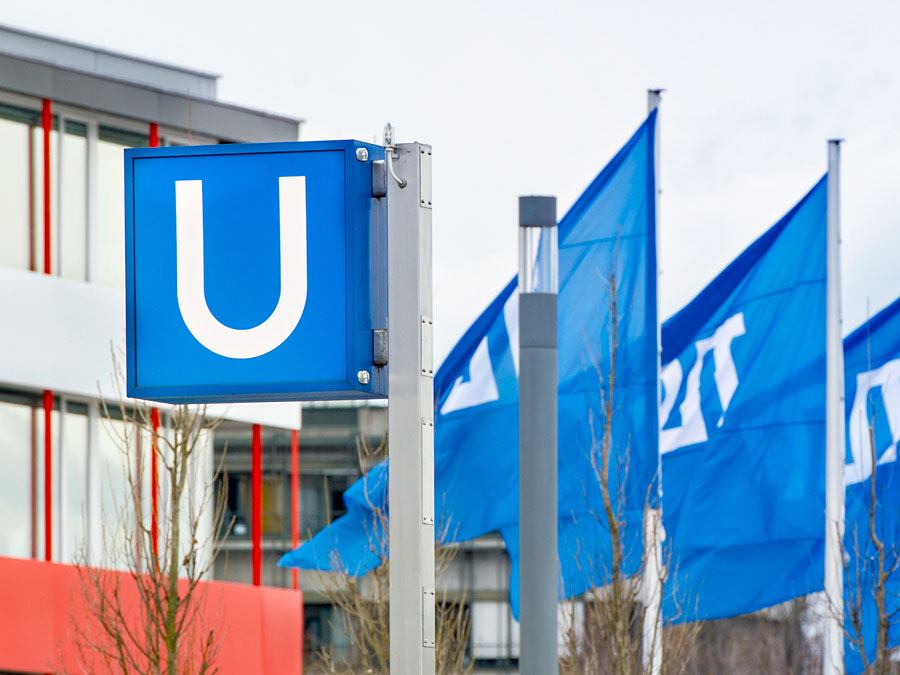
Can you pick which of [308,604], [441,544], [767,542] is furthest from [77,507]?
[308,604]

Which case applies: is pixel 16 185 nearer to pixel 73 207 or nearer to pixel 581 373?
pixel 73 207

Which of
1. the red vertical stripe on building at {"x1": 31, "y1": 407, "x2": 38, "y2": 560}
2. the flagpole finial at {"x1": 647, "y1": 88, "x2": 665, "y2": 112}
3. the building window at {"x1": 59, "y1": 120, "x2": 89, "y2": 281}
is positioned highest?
the flagpole finial at {"x1": 647, "y1": 88, "x2": 665, "y2": 112}

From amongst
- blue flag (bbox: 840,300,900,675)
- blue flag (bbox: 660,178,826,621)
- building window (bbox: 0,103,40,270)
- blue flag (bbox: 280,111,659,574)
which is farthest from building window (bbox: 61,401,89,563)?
blue flag (bbox: 840,300,900,675)

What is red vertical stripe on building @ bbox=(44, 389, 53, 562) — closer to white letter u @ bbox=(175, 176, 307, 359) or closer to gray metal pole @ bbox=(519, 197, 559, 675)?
gray metal pole @ bbox=(519, 197, 559, 675)

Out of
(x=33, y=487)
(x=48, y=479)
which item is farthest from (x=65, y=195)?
(x=33, y=487)

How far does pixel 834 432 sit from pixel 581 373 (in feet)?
10.5

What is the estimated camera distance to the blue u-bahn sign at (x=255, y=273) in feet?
17.1

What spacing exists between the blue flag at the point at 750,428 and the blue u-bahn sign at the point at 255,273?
49.2 feet

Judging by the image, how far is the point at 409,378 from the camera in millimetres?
5008

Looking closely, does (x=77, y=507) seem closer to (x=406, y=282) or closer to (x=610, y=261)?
(x=610, y=261)

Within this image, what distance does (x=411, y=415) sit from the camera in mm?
4953

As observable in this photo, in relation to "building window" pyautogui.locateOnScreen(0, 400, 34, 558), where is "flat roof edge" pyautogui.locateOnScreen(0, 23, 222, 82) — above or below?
above

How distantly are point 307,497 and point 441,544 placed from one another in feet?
174

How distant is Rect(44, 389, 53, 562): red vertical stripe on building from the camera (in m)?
19.8
